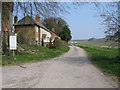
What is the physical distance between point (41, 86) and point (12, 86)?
1.09 meters

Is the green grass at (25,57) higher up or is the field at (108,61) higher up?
the green grass at (25,57)

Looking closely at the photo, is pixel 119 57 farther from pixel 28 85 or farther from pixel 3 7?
pixel 3 7

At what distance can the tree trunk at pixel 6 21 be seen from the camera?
46.9 feet

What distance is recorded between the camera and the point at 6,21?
14.8 m

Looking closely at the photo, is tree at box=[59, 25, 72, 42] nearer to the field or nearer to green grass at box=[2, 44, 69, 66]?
green grass at box=[2, 44, 69, 66]

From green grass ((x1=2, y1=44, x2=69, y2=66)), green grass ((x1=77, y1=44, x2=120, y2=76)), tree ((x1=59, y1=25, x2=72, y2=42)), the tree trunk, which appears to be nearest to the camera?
green grass ((x1=77, y1=44, x2=120, y2=76))

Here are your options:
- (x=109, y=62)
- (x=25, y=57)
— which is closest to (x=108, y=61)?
(x=109, y=62)

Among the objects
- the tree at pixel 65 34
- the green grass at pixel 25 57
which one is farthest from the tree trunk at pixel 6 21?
the tree at pixel 65 34

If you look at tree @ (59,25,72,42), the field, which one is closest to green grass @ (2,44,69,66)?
the field

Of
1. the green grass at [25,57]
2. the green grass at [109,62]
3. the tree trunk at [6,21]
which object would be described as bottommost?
the green grass at [109,62]

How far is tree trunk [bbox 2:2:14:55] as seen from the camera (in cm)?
1430

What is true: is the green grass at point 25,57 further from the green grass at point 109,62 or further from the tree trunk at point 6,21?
the green grass at point 109,62

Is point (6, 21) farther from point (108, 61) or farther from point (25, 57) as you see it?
point (108, 61)

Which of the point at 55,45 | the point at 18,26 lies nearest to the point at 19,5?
the point at 55,45
